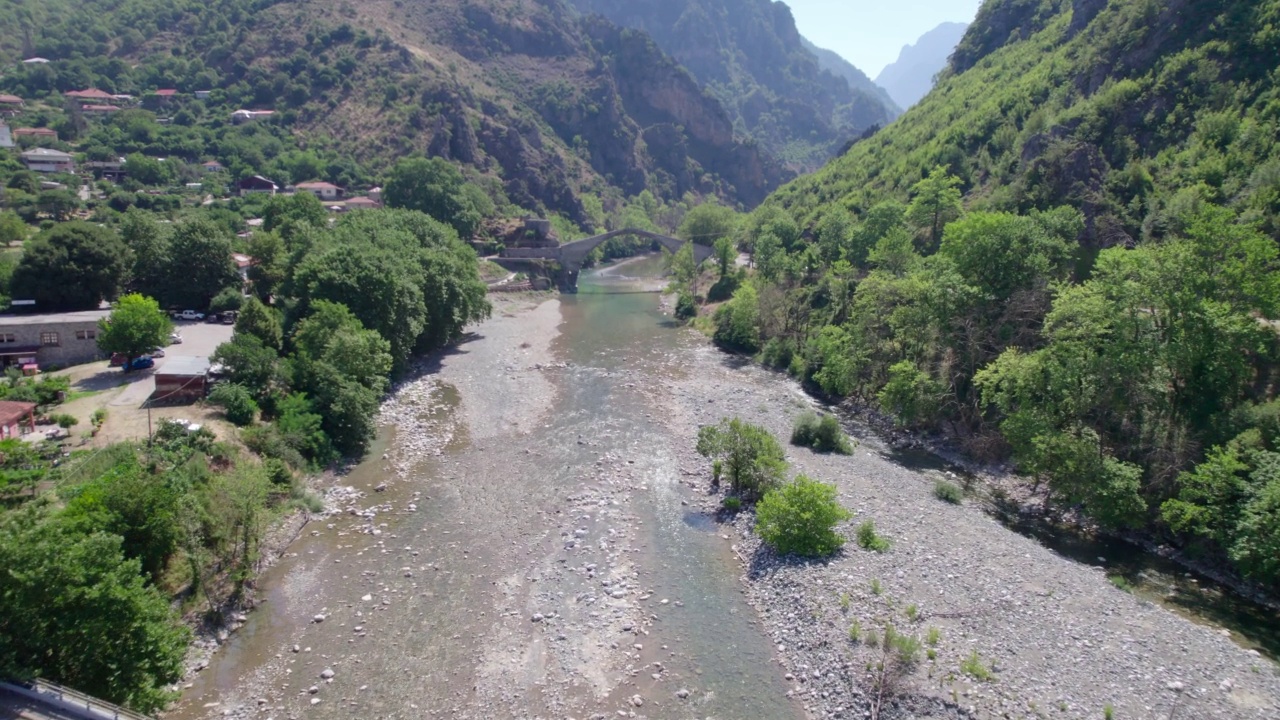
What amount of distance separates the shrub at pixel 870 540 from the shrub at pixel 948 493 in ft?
22.9

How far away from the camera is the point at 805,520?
2655 cm

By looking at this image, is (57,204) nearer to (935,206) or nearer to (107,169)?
(107,169)

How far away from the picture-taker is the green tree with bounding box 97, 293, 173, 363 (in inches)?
1497

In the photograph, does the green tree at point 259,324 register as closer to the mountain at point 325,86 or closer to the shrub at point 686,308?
the shrub at point 686,308

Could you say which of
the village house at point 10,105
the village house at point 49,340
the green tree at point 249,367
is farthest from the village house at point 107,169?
the green tree at point 249,367

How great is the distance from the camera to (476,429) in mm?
42281

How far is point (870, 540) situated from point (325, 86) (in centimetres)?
13015

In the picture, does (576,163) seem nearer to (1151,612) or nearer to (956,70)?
(956,70)

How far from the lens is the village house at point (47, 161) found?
8206cm

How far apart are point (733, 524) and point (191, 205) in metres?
80.7

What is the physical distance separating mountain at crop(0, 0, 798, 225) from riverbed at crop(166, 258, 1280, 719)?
8931 centimetres

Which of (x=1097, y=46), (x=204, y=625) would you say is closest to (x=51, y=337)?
(x=204, y=625)

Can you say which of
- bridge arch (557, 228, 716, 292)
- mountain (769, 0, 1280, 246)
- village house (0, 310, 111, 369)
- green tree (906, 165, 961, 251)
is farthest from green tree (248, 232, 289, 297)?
mountain (769, 0, 1280, 246)

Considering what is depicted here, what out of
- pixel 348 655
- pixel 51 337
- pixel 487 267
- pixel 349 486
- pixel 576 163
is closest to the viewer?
pixel 348 655
